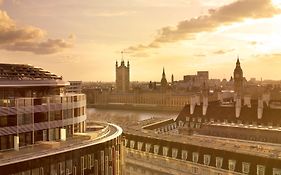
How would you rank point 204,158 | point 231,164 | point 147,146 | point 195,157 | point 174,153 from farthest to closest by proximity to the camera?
1. point 147,146
2. point 174,153
3. point 195,157
4. point 204,158
5. point 231,164

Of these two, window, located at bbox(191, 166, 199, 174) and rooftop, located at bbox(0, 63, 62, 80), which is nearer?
rooftop, located at bbox(0, 63, 62, 80)

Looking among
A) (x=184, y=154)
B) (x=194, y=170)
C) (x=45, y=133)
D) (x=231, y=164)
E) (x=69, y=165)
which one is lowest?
(x=194, y=170)

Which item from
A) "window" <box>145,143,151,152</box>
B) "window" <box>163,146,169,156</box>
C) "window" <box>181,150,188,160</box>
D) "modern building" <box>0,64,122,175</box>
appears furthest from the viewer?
"window" <box>145,143,151,152</box>

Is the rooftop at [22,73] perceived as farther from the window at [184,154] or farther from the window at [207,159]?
the window at [207,159]

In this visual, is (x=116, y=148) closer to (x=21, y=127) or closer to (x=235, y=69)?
(x=21, y=127)

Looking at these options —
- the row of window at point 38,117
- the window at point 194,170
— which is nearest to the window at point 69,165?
the row of window at point 38,117

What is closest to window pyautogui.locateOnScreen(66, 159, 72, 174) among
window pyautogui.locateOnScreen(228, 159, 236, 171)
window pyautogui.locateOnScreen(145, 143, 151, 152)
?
window pyautogui.locateOnScreen(228, 159, 236, 171)

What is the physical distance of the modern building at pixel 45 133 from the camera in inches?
1356

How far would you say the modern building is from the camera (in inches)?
1356

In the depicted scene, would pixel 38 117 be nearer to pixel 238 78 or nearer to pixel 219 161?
pixel 219 161

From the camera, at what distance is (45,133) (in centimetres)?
4022

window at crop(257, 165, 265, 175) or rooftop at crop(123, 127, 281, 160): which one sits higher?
rooftop at crop(123, 127, 281, 160)

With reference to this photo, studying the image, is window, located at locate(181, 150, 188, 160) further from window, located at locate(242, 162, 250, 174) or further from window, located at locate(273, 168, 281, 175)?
window, located at locate(273, 168, 281, 175)

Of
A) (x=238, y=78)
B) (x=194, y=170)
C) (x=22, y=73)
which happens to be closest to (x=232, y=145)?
(x=194, y=170)
